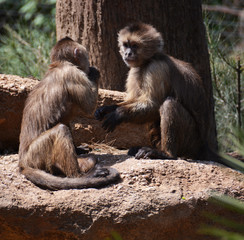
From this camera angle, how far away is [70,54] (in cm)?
558

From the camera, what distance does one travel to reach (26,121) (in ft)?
17.2

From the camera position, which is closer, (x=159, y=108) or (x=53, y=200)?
(x=53, y=200)

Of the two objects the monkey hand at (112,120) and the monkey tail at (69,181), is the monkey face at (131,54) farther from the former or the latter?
the monkey tail at (69,181)

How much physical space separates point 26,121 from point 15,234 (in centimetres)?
136

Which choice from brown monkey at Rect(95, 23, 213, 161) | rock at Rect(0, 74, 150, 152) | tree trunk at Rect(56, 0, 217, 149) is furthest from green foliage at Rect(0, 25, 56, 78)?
brown monkey at Rect(95, 23, 213, 161)

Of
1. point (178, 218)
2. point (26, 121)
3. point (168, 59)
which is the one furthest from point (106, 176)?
point (168, 59)

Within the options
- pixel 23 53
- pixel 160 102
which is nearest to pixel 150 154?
pixel 160 102

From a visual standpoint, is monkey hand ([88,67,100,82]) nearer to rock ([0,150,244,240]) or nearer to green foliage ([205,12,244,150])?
rock ([0,150,244,240])

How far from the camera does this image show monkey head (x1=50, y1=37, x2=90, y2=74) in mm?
5586

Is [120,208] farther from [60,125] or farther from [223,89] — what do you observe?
[223,89]

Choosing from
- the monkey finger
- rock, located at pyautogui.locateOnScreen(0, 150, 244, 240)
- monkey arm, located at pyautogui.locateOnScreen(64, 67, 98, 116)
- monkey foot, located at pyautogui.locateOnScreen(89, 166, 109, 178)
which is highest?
monkey arm, located at pyautogui.locateOnScreen(64, 67, 98, 116)

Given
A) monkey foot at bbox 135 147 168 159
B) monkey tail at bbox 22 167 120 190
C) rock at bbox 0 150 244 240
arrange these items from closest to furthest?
rock at bbox 0 150 244 240 < monkey tail at bbox 22 167 120 190 < monkey foot at bbox 135 147 168 159

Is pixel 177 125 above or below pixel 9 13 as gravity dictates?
below

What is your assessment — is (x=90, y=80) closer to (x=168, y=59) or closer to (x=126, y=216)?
(x=168, y=59)
